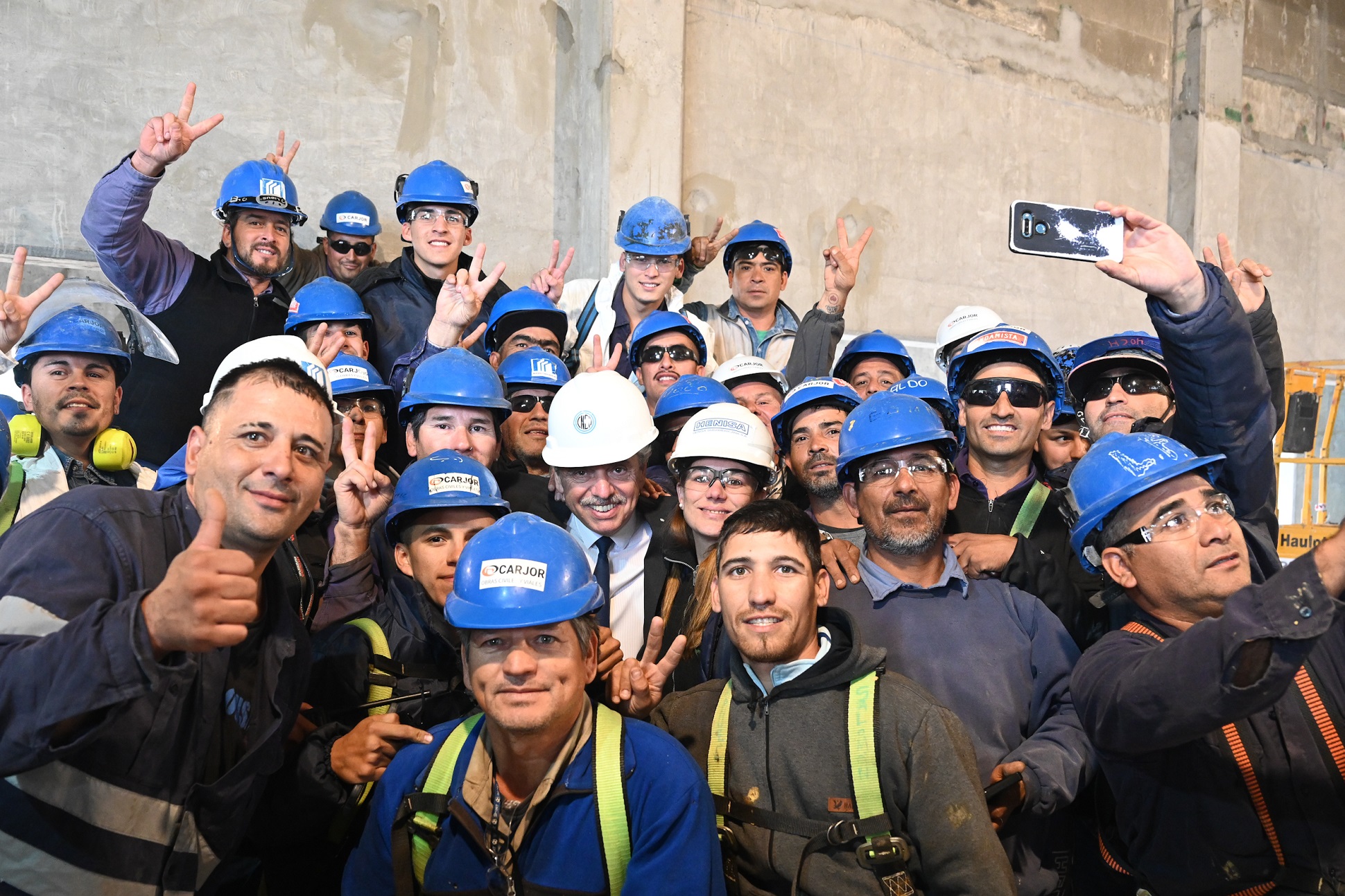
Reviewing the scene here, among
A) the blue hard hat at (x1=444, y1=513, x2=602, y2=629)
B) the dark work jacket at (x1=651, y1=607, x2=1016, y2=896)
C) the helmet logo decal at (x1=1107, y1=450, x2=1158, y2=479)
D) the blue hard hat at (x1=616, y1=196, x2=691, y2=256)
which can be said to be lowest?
the dark work jacket at (x1=651, y1=607, x2=1016, y2=896)

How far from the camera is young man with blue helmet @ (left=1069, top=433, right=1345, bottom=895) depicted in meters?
2.29

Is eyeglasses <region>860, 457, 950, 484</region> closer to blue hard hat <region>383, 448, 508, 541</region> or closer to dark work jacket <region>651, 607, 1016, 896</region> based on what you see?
dark work jacket <region>651, 607, 1016, 896</region>

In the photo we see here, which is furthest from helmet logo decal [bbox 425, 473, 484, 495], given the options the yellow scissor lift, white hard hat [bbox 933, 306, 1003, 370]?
the yellow scissor lift

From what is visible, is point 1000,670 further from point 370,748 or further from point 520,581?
point 370,748

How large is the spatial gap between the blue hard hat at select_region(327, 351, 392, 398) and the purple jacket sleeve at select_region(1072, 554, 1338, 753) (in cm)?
340

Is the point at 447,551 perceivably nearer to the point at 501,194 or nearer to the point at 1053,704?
the point at 1053,704

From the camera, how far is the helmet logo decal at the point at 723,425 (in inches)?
174

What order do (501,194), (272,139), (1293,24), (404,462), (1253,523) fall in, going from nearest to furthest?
(1253,523) → (404,462) → (272,139) → (501,194) → (1293,24)

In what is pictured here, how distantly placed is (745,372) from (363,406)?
76.2 inches

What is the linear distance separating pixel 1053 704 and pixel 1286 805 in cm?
84

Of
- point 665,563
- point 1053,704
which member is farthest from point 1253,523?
point 665,563

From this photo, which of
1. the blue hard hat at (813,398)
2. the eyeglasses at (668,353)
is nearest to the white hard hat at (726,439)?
the blue hard hat at (813,398)

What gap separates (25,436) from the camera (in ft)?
14.3

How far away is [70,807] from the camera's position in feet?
7.89
